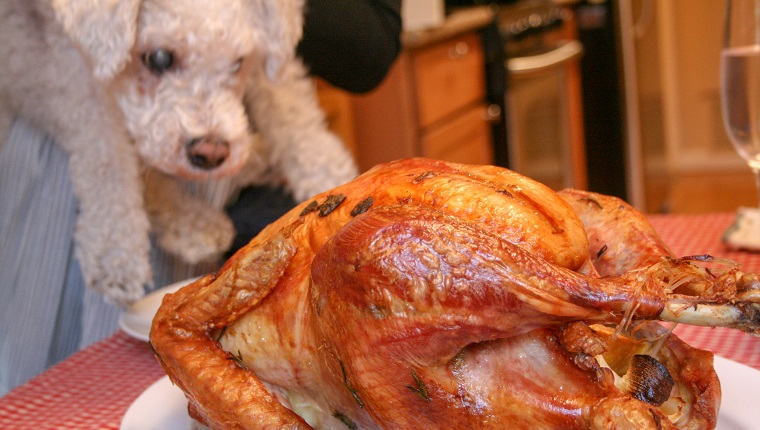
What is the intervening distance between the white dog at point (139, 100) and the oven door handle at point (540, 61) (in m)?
1.68

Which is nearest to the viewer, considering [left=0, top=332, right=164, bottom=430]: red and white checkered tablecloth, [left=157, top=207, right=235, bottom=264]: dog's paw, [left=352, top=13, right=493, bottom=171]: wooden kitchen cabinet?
[left=0, top=332, right=164, bottom=430]: red and white checkered tablecloth

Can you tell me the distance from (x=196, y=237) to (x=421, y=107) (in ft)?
4.18

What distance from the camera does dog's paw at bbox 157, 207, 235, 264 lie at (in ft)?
3.85

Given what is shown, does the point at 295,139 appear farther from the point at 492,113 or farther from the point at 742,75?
the point at 492,113

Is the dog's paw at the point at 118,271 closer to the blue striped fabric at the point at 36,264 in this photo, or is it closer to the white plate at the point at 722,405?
the blue striped fabric at the point at 36,264

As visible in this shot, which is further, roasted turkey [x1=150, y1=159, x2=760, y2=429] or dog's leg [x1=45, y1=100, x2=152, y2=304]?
dog's leg [x1=45, y1=100, x2=152, y2=304]


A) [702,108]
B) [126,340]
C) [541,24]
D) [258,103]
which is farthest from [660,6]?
[126,340]

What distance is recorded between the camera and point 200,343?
60 cm

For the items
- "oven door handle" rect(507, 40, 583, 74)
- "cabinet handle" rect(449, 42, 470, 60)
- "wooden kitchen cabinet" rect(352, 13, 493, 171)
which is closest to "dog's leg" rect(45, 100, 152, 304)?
"wooden kitchen cabinet" rect(352, 13, 493, 171)

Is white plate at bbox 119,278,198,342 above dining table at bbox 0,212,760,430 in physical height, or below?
above

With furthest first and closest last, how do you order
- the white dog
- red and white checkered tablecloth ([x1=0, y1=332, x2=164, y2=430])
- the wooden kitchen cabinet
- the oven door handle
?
1. the oven door handle
2. the wooden kitchen cabinet
3. the white dog
4. red and white checkered tablecloth ([x1=0, y1=332, x2=164, y2=430])

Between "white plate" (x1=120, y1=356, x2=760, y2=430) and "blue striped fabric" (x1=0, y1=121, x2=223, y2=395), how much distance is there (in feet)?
1.97

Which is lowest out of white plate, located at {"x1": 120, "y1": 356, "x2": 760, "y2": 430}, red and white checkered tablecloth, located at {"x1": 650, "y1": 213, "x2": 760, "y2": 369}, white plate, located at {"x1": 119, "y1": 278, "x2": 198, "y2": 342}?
red and white checkered tablecloth, located at {"x1": 650, "y1": 213, "x2": 760, "y2": 369}

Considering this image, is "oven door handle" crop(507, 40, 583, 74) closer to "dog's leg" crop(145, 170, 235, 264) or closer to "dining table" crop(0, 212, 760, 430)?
"dog's leg" crop(145, 170, 235, 264)
